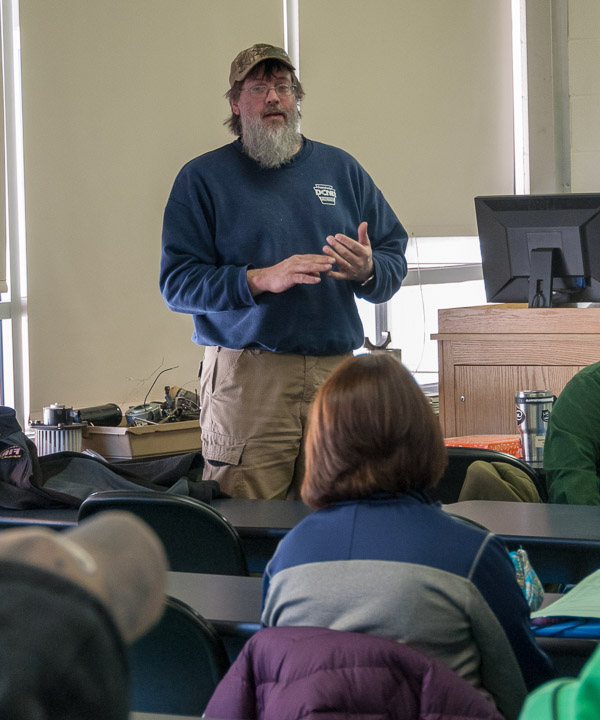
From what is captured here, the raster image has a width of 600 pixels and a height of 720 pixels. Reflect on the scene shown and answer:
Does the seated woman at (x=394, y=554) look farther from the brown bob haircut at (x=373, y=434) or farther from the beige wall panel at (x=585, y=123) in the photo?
the beige wall panel at (x=585, y=123)

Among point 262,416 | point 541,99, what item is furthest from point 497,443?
point 541,99

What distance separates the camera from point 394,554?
1.26 meters

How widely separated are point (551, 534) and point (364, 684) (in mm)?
986

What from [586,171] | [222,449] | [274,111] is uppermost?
[586,171]

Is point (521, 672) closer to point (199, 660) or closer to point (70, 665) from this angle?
point (199, 660)

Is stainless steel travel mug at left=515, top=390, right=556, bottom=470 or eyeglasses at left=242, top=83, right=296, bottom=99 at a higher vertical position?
eyeglasses at left=242, top=83, right=296, bottom=99

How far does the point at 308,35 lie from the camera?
5.12 m

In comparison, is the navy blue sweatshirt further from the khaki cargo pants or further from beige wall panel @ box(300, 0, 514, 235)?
beige wall panel @ box(300, 0, 514, 235)

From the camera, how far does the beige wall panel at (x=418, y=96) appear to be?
5.23m

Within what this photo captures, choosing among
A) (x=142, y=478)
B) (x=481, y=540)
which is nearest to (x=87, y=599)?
(x=481, y=540)

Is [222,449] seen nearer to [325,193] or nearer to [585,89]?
[325,193]

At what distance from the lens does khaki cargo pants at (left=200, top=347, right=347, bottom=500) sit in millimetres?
2650

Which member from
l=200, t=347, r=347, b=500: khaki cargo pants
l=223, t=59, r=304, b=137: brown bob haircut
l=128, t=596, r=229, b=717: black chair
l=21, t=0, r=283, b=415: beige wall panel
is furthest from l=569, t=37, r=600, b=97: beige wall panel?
l=128, t=596, r=229, b=717: black chair

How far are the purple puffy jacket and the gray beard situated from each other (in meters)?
1.88
